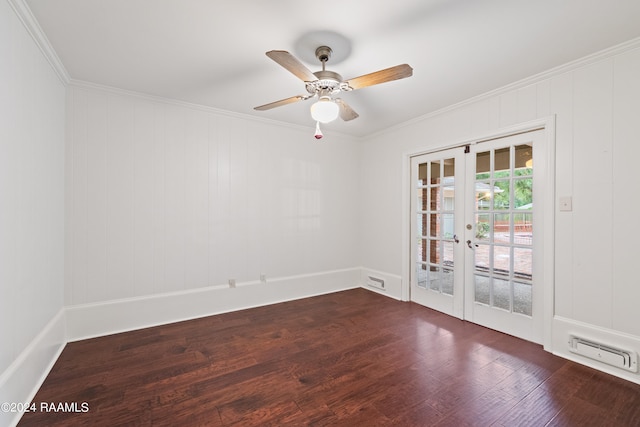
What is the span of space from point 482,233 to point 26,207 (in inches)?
161

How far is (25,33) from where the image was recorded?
6.22ft

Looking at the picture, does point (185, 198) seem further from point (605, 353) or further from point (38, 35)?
point (605, 353)

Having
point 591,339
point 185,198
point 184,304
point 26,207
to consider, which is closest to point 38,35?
point 26,207

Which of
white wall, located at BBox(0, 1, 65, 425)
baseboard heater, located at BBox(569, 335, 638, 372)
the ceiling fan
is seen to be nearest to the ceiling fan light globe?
the ceiling fan

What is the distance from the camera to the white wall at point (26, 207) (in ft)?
5.41

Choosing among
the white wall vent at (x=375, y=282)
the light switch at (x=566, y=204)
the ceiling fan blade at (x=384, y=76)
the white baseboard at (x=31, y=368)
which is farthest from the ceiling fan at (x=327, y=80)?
the white wall vent at (x=375, y=282)

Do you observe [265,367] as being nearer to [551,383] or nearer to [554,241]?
[551,383]

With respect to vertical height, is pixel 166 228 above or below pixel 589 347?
above

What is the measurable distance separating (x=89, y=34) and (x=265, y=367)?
2897mm

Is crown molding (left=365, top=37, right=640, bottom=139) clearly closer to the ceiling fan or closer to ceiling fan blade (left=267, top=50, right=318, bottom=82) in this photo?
the ceiling fan

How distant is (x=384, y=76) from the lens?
1.96m

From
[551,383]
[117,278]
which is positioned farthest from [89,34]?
[551,383]

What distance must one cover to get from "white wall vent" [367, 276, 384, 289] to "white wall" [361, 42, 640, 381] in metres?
2.18

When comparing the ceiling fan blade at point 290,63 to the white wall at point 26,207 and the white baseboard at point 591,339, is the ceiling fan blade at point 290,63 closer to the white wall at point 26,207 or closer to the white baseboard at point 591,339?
the white wall at point 26,207
